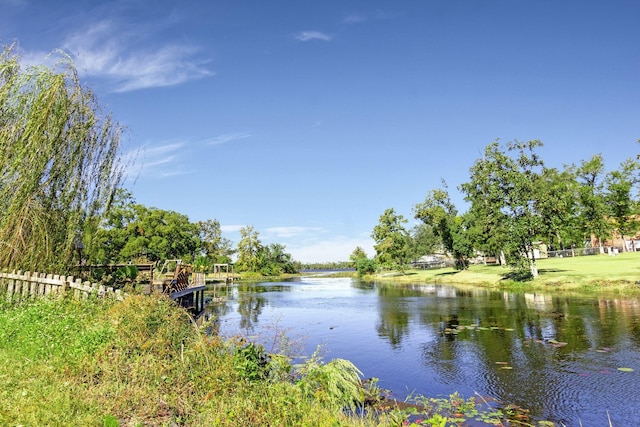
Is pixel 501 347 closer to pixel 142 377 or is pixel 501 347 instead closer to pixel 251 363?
pixel 251 363

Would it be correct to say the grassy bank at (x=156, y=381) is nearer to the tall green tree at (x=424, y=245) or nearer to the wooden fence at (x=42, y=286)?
the wooden fence at (x=42, y=286)

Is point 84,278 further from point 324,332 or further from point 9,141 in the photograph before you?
point 324,332

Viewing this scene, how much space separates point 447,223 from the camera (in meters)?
60.1

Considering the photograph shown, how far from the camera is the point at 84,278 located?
14906mm

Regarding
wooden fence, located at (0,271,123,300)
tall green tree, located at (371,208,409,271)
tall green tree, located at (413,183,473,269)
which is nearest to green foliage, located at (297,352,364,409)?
wooden fence, located at (0,271,123,300)

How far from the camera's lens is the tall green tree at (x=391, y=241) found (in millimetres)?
73562

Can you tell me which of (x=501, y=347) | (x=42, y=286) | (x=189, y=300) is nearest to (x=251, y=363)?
(x=42, y=286)

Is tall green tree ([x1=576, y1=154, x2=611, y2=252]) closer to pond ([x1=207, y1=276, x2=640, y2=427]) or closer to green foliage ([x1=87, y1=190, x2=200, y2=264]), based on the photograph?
pond ([x1=207, y1=276, x2=640, y2=427])

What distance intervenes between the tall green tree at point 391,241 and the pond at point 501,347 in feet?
153

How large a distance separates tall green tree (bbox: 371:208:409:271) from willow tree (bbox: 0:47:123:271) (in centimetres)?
6272

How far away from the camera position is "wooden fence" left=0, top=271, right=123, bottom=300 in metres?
11.1

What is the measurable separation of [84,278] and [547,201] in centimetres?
3582

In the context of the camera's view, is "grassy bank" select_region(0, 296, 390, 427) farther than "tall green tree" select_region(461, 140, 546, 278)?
No

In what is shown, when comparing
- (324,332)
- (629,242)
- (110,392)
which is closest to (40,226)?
(110,392)
